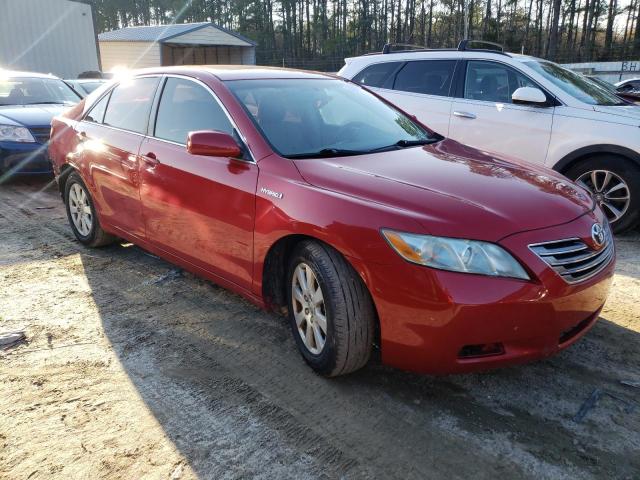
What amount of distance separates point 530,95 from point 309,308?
12.7 feet

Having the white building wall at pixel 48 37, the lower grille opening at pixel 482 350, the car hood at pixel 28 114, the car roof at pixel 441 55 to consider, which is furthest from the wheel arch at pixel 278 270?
the white building wall at pixel 48 37

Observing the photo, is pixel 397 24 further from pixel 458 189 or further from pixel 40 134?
pixel 458 189

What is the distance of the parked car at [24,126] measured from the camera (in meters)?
7.25

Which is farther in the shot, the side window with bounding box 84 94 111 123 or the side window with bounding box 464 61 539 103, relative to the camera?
the side window with bounding box 464 61 539 103

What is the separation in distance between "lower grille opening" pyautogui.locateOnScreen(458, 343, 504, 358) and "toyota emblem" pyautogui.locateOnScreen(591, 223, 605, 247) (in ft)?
2.46

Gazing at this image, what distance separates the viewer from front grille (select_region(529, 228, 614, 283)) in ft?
7.95

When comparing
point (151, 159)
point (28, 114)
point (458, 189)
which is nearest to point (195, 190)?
point (151, 159)

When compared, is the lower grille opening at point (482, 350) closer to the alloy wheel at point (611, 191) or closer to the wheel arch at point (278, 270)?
the wheel arch at point (278, 270)

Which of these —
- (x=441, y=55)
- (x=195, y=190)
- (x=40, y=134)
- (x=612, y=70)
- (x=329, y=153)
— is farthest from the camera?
(x=612, y=70)

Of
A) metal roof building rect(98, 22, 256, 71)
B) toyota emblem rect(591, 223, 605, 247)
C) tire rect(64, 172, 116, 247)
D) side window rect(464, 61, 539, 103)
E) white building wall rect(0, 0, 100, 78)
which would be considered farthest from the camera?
metal roof building rect(98, 22, 256, 71)

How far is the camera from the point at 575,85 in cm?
591

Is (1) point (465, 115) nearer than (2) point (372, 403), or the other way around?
(2) point (372, 403)

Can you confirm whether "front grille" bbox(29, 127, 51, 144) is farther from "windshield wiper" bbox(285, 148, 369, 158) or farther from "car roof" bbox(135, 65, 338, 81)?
"windshield wiper" bbox(285, 148, 369, 158)

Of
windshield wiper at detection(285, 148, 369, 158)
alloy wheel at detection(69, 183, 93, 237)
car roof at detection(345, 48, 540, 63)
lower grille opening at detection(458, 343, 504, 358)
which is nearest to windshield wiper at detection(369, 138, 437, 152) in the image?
windshield wiper at detection(285, 148, 369, 158)
